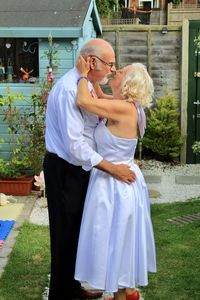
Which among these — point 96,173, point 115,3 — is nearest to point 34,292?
point 96,173

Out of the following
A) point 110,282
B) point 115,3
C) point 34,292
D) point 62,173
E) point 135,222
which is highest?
point 115,3

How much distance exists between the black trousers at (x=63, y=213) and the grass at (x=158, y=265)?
0.36 m

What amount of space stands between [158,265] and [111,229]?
1.38 metres

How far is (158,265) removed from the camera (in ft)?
15.1

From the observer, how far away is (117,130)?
336 centimetres

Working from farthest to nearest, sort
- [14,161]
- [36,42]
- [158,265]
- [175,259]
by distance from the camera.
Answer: [36,42] < [14,161] < [175,259] < [158,265]

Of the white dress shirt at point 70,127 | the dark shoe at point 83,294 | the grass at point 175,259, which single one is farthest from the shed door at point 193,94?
the white dress shirt at point 70,127

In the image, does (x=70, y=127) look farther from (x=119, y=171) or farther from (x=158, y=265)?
(x=158, y=265)

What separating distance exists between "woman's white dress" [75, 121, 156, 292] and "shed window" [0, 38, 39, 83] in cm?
416

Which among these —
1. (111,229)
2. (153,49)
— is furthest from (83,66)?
(153,49)

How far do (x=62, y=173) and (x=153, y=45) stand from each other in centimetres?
597

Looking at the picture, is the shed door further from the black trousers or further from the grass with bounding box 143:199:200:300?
the black trousers

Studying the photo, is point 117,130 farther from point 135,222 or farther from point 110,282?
point 110,282

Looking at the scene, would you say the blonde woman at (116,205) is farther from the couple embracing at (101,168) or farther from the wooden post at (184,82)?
the wooden post at (184,82)
